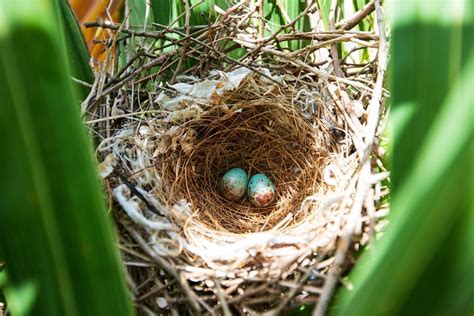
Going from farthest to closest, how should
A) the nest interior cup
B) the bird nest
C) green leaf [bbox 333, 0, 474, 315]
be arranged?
the nest interior cup, the bird nest, green leaf [bbox 333, 0, 474, 315]

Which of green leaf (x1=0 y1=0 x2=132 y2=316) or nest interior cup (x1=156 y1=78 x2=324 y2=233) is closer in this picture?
green leaf (x1=0 y1=0 x2=132 y2=316)

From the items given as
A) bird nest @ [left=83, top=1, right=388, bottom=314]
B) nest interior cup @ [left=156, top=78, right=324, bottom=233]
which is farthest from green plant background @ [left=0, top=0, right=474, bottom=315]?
nest interior cup @ [left=156, top=78, right=324, bottom=233]

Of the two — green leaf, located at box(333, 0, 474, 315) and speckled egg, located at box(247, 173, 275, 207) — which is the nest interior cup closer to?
speckled egg, located at box(247, 173, 275, 207)

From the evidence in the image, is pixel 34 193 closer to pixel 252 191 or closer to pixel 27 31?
pixel 27 31

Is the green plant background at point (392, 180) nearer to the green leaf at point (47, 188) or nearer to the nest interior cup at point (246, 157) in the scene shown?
the green leaf at point (47, 188)

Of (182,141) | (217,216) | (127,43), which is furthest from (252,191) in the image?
(127,43)

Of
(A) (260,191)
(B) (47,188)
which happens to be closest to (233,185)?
(A) (260,191)

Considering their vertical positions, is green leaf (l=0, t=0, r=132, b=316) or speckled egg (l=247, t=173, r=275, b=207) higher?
green leaf (l=0, t=0, r=132, b=316)
